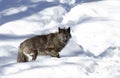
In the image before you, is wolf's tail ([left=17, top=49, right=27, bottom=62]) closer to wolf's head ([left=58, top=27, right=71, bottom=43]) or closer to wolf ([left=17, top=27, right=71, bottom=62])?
wolf ([left=17, top=27, right=71, bottom=62])

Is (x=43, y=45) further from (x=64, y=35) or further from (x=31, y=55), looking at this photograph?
(x=64, y=35)

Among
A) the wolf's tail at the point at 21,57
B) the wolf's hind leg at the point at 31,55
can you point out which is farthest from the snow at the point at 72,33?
the wolf's tail at the point at 21,57

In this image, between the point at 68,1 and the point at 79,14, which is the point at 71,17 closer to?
the point at 79,14

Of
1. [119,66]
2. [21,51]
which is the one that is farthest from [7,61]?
[119,66]

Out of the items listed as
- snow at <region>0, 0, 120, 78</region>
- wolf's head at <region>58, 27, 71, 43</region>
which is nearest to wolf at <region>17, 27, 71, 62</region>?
wolf's head at <region>58, 27, 71, 43</region>

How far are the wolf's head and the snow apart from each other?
1.10 feet

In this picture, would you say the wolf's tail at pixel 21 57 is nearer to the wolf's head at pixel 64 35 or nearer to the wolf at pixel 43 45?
the wolf at pixel 43 45

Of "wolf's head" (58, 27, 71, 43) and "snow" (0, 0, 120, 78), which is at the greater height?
"wolf's head" (58, 27, 71, 43)

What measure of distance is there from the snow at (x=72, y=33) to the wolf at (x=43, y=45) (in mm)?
159

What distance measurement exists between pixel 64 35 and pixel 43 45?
449 millimetres

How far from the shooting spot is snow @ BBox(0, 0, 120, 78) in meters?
7.69

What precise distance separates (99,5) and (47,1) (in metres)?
2.23

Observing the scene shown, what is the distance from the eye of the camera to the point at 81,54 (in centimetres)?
974

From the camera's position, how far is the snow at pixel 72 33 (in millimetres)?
7688
